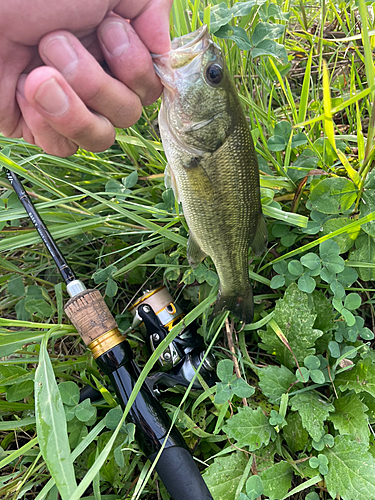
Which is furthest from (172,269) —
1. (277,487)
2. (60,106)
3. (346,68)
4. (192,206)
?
(346,68)

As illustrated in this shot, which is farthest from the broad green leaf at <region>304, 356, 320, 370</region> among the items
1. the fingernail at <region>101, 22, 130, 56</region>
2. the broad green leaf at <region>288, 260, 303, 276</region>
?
the fingernail at <region>101, 22, 130, 56</region>

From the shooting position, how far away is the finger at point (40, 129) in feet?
4.85

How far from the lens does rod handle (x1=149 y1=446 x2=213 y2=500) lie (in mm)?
1611

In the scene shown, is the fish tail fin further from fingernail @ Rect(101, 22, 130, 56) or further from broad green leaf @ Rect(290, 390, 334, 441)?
fingernail @ Rect(101, 22, 130, 56)

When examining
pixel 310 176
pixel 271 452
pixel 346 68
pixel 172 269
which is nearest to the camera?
pixel 271 452

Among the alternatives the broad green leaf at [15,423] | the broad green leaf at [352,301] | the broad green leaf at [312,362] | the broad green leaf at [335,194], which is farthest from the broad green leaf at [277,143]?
the broad green leaf at [15,423]

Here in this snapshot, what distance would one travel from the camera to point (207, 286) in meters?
2.15

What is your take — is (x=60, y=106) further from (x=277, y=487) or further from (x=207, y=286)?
(x=277, y=487)

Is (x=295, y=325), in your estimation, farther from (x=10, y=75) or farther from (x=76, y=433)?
(x=10, y=75)

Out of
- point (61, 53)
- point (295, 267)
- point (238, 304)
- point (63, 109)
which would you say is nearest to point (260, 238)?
point (295, 267)

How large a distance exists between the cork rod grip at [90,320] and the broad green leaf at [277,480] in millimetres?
1042

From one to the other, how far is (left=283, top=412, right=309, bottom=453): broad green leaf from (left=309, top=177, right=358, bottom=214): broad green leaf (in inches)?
46.0

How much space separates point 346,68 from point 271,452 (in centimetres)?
277

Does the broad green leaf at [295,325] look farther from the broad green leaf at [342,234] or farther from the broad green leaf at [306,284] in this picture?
the broad green leaf at [342,234]
